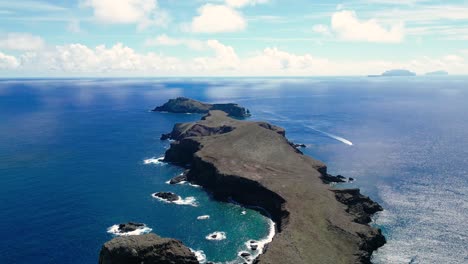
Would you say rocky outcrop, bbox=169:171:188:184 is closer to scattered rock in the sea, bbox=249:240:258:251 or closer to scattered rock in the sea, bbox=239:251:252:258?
scattered rock in the sea, bbox=249:240:258:251

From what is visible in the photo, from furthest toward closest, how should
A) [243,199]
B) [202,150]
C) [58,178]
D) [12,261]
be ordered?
1. [202,150]
2. [58,178]
3. [243,199]
4. [12,261]

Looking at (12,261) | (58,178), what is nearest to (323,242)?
(12,261)

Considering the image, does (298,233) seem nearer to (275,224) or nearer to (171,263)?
(275,224)

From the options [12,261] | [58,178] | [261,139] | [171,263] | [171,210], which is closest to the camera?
[171,263]

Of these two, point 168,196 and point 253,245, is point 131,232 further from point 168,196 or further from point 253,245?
point 253,245

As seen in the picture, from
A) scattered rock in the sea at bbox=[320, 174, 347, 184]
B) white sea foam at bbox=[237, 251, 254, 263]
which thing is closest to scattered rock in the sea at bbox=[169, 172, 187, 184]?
scattered rock in the sea at bbox=[320, 174, 347, 184]

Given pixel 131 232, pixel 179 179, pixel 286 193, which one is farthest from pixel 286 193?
pixel 131 232

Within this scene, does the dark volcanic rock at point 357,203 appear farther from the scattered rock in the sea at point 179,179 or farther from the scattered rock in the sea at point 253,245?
the scattered rock in the sea at point 179,179
